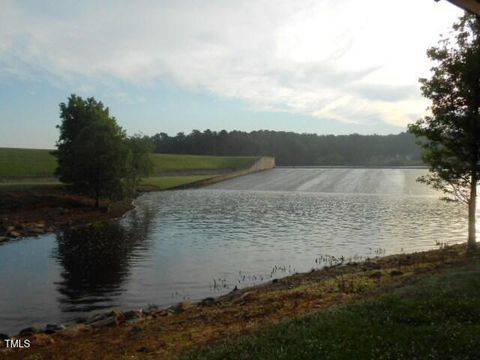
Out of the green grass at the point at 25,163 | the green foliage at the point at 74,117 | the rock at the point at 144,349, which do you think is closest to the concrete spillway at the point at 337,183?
the green grass at the point at 25,163

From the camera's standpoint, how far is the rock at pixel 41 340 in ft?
44.9

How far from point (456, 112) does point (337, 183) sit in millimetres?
72907

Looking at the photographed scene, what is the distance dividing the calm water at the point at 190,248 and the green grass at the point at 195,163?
168ft

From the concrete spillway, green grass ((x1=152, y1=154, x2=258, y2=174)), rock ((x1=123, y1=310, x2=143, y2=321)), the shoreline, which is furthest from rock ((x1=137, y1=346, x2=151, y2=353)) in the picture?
green grass ((x1=152, y1=154, x2=258, y2=174))

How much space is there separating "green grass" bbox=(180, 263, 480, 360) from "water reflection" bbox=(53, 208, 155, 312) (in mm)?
10965

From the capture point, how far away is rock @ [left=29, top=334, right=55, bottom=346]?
1369cm

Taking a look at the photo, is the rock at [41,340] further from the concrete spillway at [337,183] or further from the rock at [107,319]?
the concrete spillway at [337,183]

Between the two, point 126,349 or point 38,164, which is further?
point 38,164

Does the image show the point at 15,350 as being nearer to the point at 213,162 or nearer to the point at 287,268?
the point at 287,268

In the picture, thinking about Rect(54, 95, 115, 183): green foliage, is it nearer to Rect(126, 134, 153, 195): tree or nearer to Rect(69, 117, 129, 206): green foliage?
Rect(69, 117, 129, 206): green foliage

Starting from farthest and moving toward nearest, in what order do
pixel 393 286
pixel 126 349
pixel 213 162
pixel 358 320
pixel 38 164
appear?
pixel 213 162, pixel 38 164, pixel 393 286, pixel 126 349, pixel 358 320

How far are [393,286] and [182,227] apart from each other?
28.3 meters

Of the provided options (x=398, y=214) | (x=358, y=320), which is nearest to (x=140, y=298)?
(x=358, y=320)

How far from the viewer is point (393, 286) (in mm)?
15047
